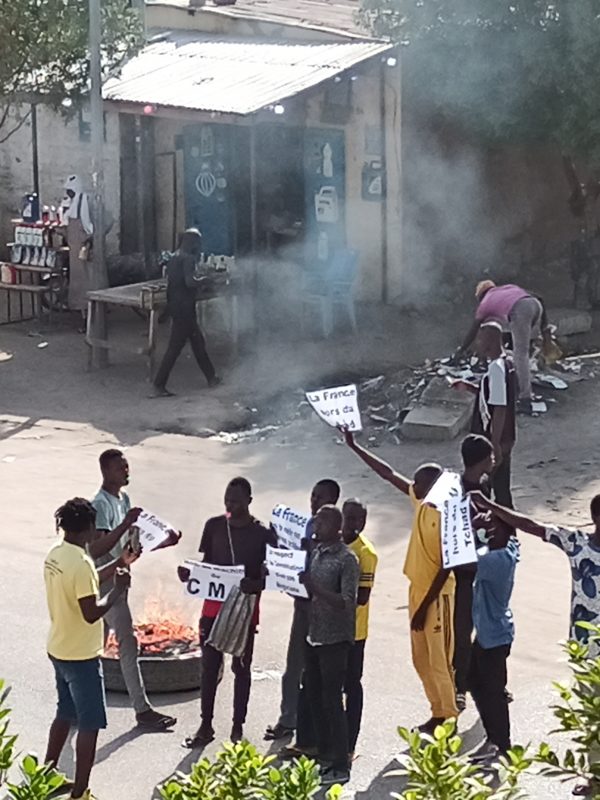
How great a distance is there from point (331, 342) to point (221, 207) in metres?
3.05

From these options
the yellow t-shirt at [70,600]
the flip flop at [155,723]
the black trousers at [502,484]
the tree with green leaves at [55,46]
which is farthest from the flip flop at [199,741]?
the tree with green leaves at [55,46]

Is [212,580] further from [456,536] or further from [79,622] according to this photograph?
[456,536]

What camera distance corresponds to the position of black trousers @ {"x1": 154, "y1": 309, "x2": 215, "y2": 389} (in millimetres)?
15430

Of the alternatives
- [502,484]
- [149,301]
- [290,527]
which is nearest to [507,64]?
[149,301]

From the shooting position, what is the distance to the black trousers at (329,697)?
6.98 m

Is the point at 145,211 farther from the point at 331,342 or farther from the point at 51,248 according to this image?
the point at 331,342

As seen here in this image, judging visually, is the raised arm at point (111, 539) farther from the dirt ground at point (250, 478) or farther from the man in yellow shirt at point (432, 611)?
the man in yellow shirt at point (432, 611)

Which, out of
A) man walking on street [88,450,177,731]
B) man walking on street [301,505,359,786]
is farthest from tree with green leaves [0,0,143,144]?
man walking on street [301,505,359,786]

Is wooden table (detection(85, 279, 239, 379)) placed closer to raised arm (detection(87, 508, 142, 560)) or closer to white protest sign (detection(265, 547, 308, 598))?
raised arm (detection(87, 508, 142, 560))

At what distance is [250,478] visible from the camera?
12.8 meters

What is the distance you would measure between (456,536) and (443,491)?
1.10ft

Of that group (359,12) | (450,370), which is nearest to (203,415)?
(450,370)

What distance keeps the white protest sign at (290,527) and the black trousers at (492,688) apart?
0.98 m

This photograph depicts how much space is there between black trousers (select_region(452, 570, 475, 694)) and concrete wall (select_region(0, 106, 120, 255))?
46.0ft
